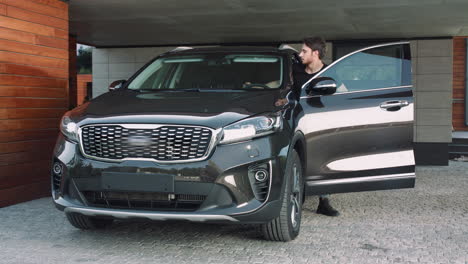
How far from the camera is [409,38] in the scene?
12.0m

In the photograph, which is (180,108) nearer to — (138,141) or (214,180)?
(138,141)

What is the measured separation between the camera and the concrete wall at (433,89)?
11.9 m

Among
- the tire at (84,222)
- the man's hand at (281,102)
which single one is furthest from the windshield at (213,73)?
the tire at (84,222)

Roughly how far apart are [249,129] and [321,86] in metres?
1.13

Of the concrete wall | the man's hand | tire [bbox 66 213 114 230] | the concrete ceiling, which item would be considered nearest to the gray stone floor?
tire [bbox 66 213 114 230]

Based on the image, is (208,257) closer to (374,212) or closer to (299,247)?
(299,247)

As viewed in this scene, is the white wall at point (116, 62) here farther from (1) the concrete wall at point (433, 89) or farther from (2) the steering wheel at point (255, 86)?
(2) the steering wheel at point (255, 86)

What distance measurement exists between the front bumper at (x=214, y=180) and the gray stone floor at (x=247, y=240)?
0.36m

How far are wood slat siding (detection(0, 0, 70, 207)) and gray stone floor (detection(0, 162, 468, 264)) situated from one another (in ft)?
1.63

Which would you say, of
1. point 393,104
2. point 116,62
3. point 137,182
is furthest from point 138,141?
point 116,62

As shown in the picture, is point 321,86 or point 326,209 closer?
point 321,86

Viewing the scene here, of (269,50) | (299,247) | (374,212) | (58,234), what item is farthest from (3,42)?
(374,212)

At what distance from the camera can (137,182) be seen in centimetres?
429

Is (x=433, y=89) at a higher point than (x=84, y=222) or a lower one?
higher
